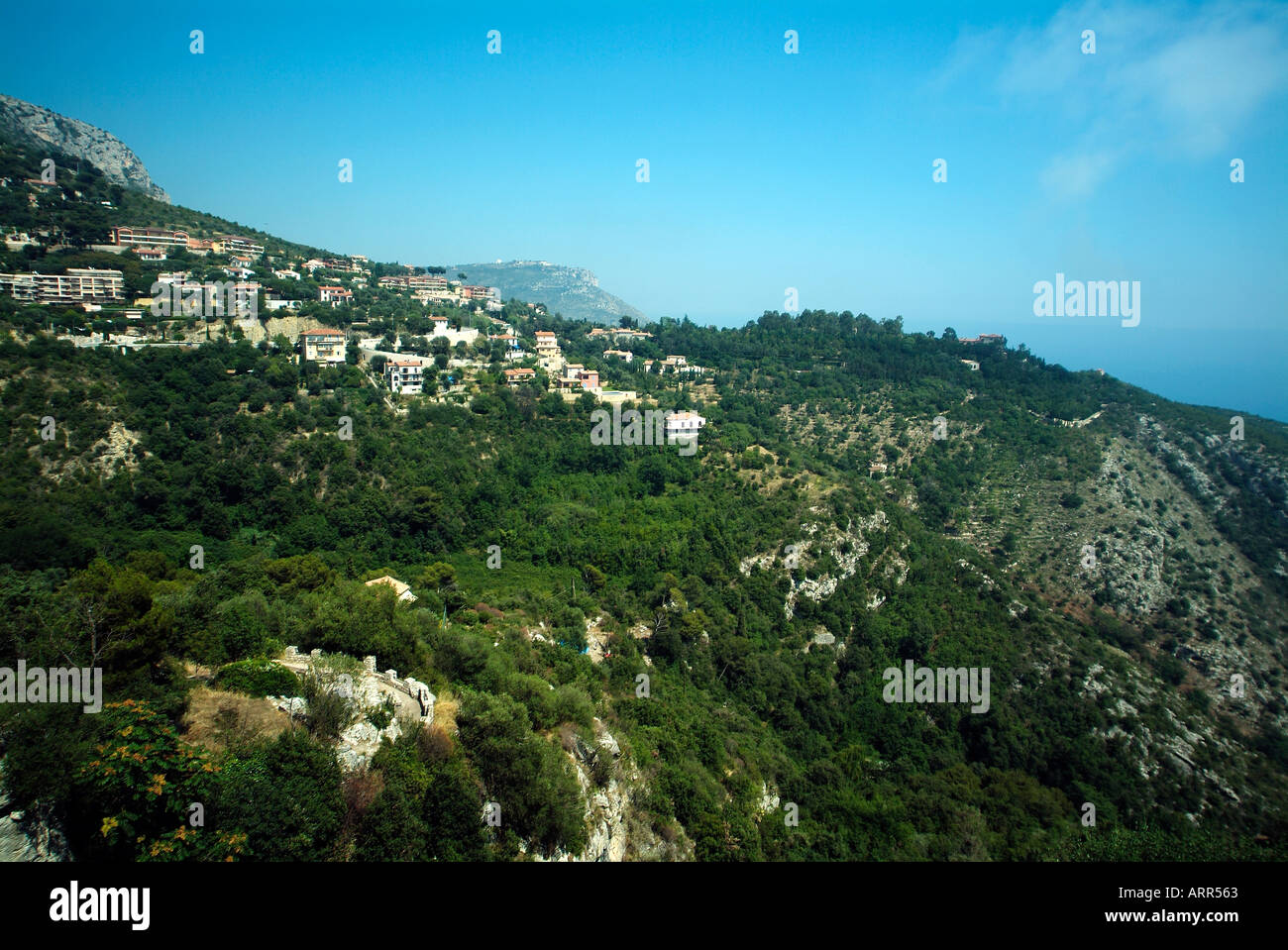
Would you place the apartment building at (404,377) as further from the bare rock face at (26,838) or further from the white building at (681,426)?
the bare rock face at (26,838)

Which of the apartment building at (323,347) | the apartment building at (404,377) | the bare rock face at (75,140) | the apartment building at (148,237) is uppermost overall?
the bare rock face at (75,140)

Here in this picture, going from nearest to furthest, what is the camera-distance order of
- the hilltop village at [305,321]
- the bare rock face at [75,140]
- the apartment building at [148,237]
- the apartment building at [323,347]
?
the hilltop village at [305,321], the apartment building at [323,347], the apartment building at [148,237], the bare rock face at [75,140]

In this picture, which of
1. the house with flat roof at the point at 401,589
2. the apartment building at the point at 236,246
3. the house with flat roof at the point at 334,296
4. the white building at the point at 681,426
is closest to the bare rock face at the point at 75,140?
the apartment building at the point at 236,246

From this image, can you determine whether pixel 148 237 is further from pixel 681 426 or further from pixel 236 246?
pixel 681 426

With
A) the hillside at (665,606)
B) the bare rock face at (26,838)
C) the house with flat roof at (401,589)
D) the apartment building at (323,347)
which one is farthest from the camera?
the apartment building at (323,347)

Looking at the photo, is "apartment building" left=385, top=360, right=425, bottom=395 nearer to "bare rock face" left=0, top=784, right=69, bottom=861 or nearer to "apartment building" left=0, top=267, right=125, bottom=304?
"apartment building" left=0, top=267, right=125, bottom=304

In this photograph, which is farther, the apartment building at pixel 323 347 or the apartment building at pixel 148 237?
the apartment building at pixel 148 237
